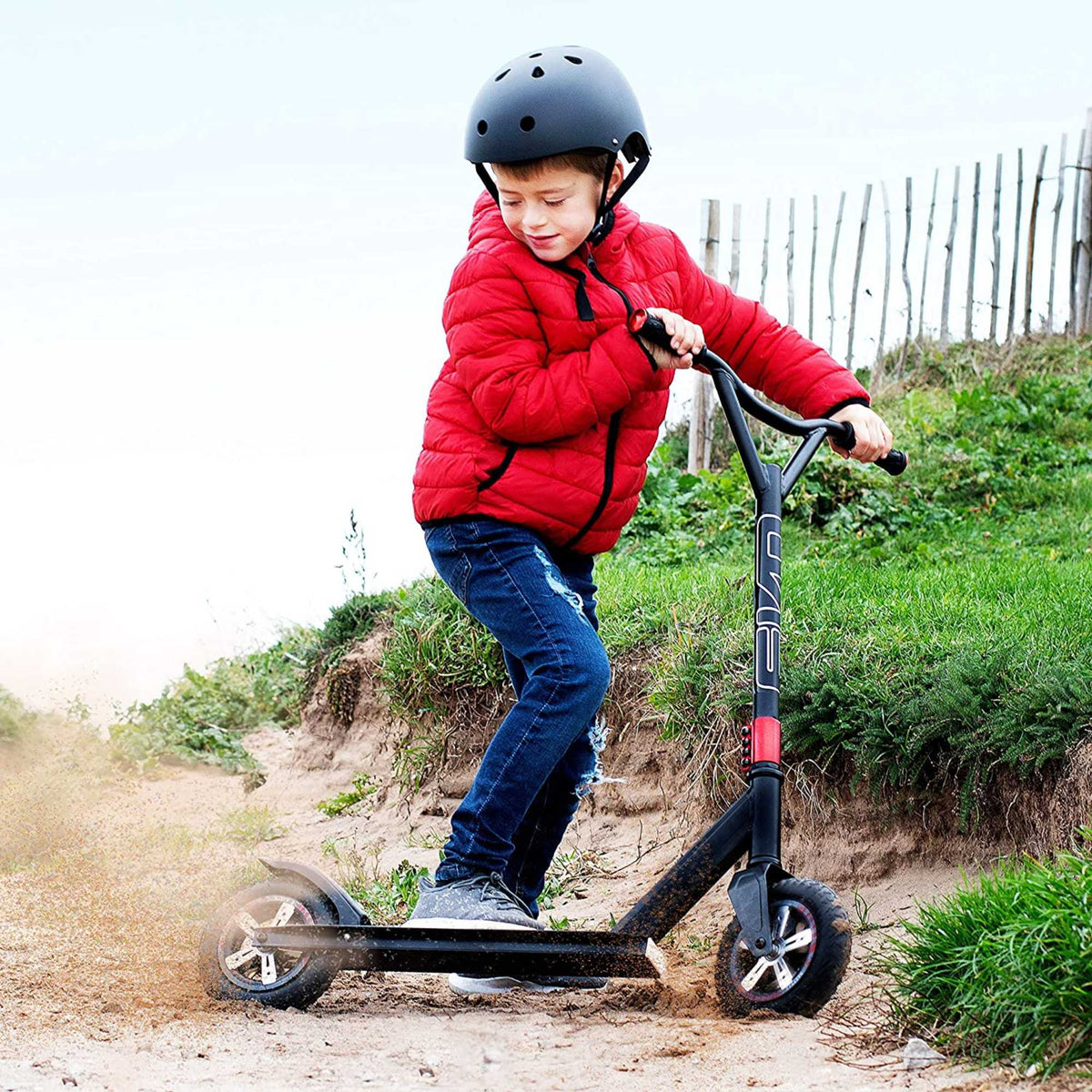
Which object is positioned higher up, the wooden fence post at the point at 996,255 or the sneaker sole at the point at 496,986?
the wooden fence post at the point at 996,255

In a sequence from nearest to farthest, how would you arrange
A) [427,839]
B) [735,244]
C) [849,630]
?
[849,630], [427,839], [735,244]

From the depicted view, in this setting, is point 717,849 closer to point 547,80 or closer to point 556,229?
point 556,229

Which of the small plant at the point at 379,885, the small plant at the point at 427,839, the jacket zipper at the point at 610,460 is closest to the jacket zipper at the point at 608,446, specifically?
the jacket zipper at the point at 610,460

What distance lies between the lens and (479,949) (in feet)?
10.6

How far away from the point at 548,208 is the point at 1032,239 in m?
12.7

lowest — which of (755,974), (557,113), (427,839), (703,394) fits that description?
(427,839)

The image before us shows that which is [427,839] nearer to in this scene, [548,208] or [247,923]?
[247,923]

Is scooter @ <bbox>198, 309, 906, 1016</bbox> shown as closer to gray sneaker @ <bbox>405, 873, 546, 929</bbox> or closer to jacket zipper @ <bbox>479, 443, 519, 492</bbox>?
gray sneaker @ <bbox>405, 873, 546, 929</bbox>

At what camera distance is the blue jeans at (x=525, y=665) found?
11.0 ft

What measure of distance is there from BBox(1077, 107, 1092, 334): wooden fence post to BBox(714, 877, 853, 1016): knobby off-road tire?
41.8 feet

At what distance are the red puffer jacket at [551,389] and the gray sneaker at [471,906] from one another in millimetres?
986

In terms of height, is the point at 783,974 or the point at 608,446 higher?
the point at 608,446

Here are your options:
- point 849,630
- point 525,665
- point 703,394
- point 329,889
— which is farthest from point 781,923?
point 703,394

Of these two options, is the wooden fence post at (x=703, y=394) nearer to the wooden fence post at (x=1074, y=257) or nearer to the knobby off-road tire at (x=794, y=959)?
the wooden fence post at (x=1074, y=257)
